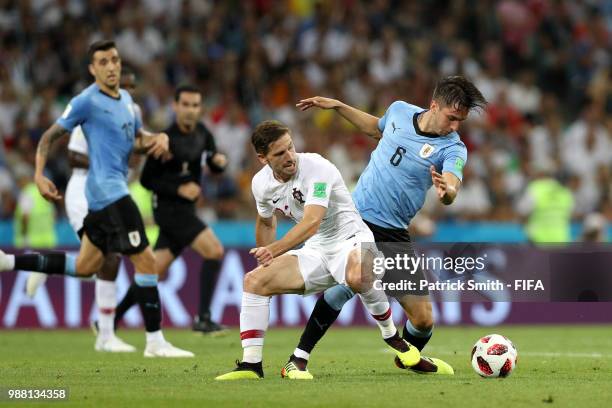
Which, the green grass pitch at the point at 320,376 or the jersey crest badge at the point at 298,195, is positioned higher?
the jersey crest badge at the point at 298,195

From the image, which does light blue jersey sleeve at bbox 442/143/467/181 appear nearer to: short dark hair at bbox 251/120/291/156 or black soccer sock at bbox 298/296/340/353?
short dark hair at bbox 251/120/291/156

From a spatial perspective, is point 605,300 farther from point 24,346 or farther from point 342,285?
point 24,346

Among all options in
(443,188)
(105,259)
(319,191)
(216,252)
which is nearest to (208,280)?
(216,252)

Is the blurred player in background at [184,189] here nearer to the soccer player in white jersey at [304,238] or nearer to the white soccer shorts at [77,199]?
the white soccer shorts at [77,199]

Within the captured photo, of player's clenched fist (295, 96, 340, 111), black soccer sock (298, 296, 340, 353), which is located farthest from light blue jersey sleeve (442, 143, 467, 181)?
black soccer sock (298, 296, 340, 353)

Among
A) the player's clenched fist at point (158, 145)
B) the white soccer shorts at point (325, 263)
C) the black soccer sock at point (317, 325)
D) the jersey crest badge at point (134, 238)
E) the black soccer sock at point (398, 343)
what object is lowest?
the black soccer sock at point (398, 343)

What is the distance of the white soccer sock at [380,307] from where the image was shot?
9.08 m

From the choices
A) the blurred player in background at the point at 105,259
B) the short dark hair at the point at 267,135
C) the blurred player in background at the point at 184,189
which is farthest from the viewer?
the blurred player in background at the point at 184,189

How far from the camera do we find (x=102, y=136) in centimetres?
1097

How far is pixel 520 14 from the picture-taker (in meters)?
22.6

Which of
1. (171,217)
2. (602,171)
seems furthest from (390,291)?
(602,171)

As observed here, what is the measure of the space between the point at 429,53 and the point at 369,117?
12.0 metres

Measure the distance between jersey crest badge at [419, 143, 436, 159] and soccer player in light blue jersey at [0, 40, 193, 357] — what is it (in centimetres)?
298

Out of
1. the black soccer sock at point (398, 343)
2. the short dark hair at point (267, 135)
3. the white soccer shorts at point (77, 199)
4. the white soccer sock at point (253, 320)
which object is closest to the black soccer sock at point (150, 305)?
the white soccer shorts at point (77, 199)
